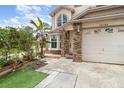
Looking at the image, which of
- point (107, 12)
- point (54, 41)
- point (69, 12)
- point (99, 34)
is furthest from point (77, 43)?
point (69, 12)

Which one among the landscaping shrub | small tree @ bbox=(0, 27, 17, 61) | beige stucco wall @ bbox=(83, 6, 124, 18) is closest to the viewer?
small tree @ bbox=(0, 27, 17, 61)

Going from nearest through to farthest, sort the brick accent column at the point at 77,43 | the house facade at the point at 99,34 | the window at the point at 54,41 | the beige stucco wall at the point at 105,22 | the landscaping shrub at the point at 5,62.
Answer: the landscaping shrub at the point at 5,62 < the beige stucco wall at the point at 105,22 < the house facade at the point at 99,34 < the brick accent column at the point at 77,43 < the window at the point at 54,41

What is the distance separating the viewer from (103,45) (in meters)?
8.62

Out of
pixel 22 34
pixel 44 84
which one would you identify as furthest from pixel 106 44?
pixel 22 34

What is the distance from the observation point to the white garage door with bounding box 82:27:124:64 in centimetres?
811

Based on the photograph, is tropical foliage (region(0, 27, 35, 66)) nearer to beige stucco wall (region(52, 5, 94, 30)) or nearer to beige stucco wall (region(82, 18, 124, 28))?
beige stucco wall (region(82, 18, 124, 28))

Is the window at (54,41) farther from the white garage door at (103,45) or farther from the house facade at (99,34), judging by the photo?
the white garage door at (103,45)

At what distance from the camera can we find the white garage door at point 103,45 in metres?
8.11

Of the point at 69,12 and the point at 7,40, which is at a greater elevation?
the point at 69,12

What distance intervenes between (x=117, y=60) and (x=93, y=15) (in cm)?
405

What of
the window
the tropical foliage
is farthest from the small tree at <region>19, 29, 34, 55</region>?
the window

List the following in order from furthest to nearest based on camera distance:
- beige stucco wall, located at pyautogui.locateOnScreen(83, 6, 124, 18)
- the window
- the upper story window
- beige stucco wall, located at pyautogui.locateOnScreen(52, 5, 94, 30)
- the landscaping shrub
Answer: the upper story window, beige stucco wall, located at pyautogui.locateOnScreen(52, 5, 94, 30), the window, beige stucco wall, located at pyautogui.locateOnScreen(83, 6, 124, 18), the landscaping shrub

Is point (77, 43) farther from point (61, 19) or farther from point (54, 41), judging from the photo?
point (61, 19)

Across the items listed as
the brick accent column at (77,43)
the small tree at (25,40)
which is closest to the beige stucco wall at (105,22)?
the brick accent column at (77,43)
